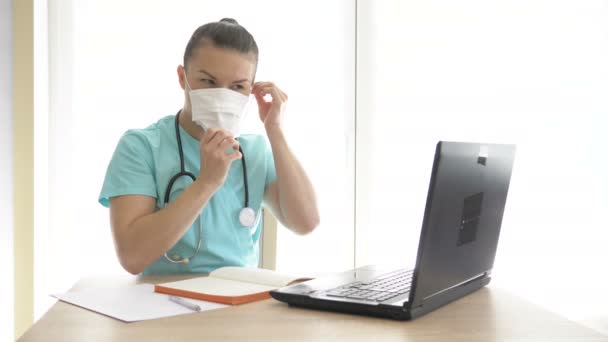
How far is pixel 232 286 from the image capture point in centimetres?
114

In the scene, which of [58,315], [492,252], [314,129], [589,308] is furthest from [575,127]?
[58,315]

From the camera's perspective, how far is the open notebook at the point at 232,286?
1.05 m

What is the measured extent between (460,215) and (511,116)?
1.88 metres

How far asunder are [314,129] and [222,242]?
1.24 meters

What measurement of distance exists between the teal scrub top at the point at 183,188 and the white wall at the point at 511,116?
120 cm

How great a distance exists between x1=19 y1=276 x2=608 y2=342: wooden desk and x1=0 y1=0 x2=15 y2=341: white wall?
163 centimetres

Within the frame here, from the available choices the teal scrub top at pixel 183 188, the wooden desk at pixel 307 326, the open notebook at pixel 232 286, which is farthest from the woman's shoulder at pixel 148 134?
the wooden desk at pixel 307 326

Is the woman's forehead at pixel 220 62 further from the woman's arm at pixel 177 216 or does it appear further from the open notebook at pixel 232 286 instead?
the open notebook at pixel 232 286

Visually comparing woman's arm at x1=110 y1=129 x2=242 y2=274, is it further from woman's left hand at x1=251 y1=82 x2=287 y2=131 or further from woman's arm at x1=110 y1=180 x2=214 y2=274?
woman's left hand at x1=251 y1=82 x2=287 y2=131

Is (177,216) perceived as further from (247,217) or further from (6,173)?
(6,173)

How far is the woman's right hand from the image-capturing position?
1.31 metres

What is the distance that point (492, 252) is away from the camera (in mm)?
1191

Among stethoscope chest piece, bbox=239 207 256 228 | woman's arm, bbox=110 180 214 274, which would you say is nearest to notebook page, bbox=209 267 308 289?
woman's arm, bbox=110 180 214 274

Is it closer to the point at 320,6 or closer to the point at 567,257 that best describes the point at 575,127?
the point at 567,257
